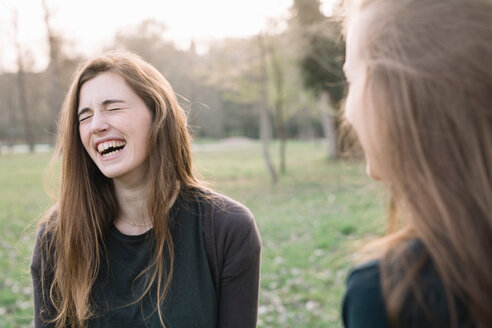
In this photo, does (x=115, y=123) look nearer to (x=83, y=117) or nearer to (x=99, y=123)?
(x=99, y=123)

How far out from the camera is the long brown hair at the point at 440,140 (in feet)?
2.72

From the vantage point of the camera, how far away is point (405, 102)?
3.00 ft

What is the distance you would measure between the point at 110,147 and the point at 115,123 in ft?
0.44

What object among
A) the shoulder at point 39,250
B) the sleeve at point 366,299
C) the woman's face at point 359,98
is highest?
the woman's face at point 359,98

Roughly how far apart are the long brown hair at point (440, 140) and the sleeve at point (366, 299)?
0.03 metres

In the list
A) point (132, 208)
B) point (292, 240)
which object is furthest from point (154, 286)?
point (292, 240)

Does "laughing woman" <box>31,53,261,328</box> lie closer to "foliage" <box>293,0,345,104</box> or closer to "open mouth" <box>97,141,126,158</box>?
"open mouth" <box>97,141,126,158</box>

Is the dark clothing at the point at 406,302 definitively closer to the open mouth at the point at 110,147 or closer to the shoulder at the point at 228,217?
the shoulder at the point at 228,217

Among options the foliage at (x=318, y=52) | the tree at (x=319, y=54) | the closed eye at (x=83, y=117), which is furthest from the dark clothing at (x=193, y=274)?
the foliage at (x=318, y=52)

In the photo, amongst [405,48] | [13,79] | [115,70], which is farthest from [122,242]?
[13,79]

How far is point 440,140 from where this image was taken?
89 cm

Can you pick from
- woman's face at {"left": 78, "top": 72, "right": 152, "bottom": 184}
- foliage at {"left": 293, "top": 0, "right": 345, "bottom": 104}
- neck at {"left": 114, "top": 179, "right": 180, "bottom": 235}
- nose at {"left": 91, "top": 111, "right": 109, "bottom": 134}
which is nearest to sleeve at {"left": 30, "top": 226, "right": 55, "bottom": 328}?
neck at {"left": 114, "top": 179, "right": 180, "bottom": 235}

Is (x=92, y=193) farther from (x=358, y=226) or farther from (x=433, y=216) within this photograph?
(x=358, y=226)

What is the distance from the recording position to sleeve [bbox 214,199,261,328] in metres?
1.92
